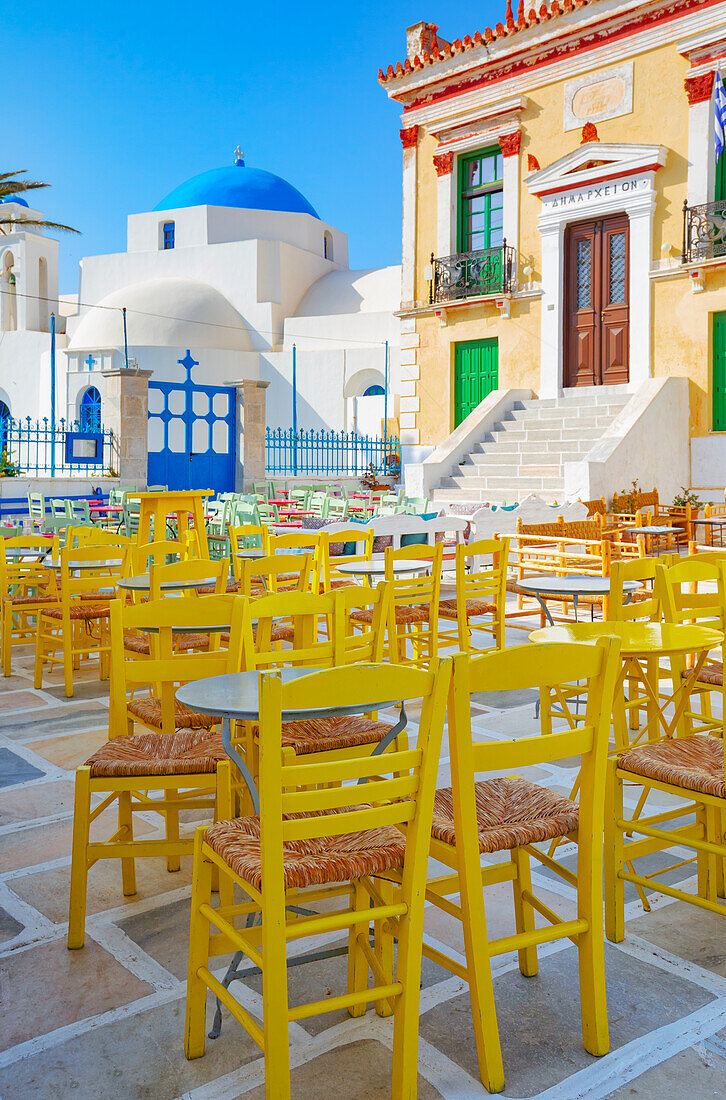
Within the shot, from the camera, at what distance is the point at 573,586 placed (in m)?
4.98

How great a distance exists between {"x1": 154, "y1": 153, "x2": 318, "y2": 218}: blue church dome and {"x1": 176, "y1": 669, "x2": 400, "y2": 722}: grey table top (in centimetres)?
2978

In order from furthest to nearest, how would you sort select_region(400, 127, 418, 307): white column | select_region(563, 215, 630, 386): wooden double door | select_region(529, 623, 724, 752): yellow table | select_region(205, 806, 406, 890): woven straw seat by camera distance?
select_region(400, 127, 418, 307): white column → select_region(563, 215, 630, 386): wooden double door → select_region(529, 623, 724, 752): yellow table → select_region(205, 806, 406, 890): woven straw seat

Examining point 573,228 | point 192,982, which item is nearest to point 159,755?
point 192,982

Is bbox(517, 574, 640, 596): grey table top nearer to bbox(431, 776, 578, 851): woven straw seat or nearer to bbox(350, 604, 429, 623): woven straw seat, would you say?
bbox(350, 604, 429, 623): woven straw seat

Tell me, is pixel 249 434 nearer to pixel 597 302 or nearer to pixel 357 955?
pixel 597 302

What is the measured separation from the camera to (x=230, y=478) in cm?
1708

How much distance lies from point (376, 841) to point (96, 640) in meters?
5.40

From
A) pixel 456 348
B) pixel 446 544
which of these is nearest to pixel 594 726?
pixel 446 544

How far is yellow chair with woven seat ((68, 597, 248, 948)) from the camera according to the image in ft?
9.23

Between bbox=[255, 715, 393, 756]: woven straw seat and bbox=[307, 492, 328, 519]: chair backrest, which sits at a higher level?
bbox=[307, 492, 328, 519]: chair backrest

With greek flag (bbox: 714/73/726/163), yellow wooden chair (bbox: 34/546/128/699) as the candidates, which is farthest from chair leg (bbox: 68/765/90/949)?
greek flag (bbox: 714/73/726/163)

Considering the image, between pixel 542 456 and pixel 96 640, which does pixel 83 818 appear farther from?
pixel 542 456

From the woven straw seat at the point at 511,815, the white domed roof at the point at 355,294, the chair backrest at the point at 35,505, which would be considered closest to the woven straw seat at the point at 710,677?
the woven straw seat at the point at 511,815

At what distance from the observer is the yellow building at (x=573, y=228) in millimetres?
14289
